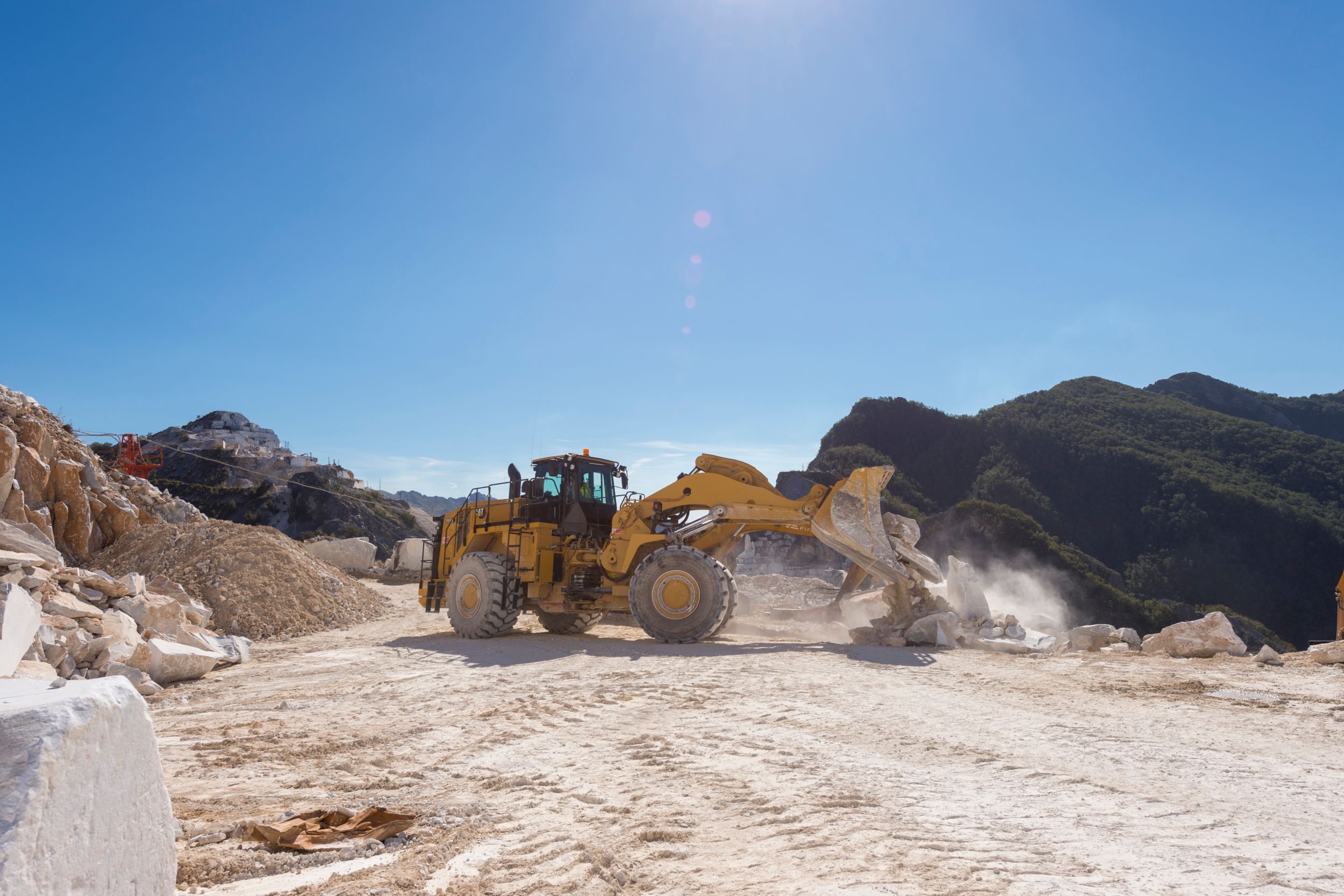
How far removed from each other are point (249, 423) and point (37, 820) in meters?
117

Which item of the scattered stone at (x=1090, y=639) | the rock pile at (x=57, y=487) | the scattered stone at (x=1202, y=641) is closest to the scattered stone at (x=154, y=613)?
the rock pile at (x=57, y=487)

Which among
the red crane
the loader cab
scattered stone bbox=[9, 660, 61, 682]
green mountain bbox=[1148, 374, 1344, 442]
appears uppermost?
green mountain bbox=[1148, 374, 1344, 442]

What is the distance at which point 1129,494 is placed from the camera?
4319 cm

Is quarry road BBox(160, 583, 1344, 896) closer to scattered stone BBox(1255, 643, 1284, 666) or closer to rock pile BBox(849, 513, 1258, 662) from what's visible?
scattered stone BBox(1255, 643, 1284, 666)

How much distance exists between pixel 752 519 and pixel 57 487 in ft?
37.9

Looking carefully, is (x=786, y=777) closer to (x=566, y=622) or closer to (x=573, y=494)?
(x=573, y=494)

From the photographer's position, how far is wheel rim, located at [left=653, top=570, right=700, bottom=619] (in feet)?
34.0

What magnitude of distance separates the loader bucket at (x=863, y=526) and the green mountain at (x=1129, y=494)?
21.9 metres

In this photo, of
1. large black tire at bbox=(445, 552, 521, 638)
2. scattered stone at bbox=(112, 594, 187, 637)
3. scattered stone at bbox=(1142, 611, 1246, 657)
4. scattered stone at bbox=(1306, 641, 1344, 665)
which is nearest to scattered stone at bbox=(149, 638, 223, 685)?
scattered stone at bbox=(112, 594, 187, 637)

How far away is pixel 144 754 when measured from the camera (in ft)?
7.09

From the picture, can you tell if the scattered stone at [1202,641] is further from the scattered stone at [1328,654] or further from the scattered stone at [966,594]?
the scattered stone at [966,594]

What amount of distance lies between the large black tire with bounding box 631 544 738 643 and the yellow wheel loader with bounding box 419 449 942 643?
0.02m

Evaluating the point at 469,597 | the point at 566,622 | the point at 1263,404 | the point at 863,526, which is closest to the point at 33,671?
the point at 469,597

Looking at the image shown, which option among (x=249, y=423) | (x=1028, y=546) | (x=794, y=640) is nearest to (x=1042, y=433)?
(x=1028, y=546)
